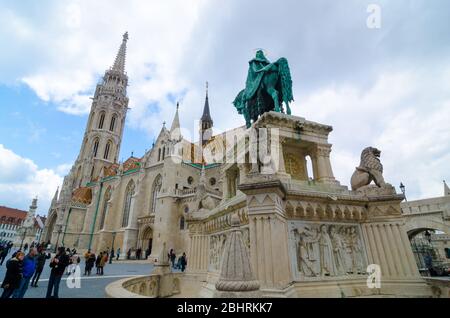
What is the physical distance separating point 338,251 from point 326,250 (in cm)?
34

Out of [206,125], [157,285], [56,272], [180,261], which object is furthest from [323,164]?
[206,125]

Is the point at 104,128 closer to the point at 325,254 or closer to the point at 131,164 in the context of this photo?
the point at 131,164

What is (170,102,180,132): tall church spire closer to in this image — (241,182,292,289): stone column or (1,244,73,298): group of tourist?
(1,244,73,298): group of tourist

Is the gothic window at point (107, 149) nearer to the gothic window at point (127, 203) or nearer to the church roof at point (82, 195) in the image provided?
the church roof at point (82, 195)

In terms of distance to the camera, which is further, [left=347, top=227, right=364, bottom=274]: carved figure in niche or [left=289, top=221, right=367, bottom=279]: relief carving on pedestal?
[left=347, top=227, right=364, bottom=274]: carved figure in niche

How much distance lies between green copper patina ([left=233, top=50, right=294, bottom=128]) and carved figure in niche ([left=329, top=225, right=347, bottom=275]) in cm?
410

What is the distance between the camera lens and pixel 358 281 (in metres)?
5.05

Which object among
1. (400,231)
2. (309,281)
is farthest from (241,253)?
(400,231)

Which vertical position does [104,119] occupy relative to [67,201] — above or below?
above

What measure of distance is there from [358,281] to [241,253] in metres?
3.88

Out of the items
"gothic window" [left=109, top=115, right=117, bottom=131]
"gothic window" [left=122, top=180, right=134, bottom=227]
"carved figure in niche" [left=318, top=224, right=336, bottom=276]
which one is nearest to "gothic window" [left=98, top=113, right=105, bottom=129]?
"gothic window" [left=109, top=115, right=117, bottom=131]

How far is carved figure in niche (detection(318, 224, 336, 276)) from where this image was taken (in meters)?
4.98

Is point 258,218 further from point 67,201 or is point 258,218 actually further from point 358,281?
point 67,201

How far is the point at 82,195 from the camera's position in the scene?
43906mm
